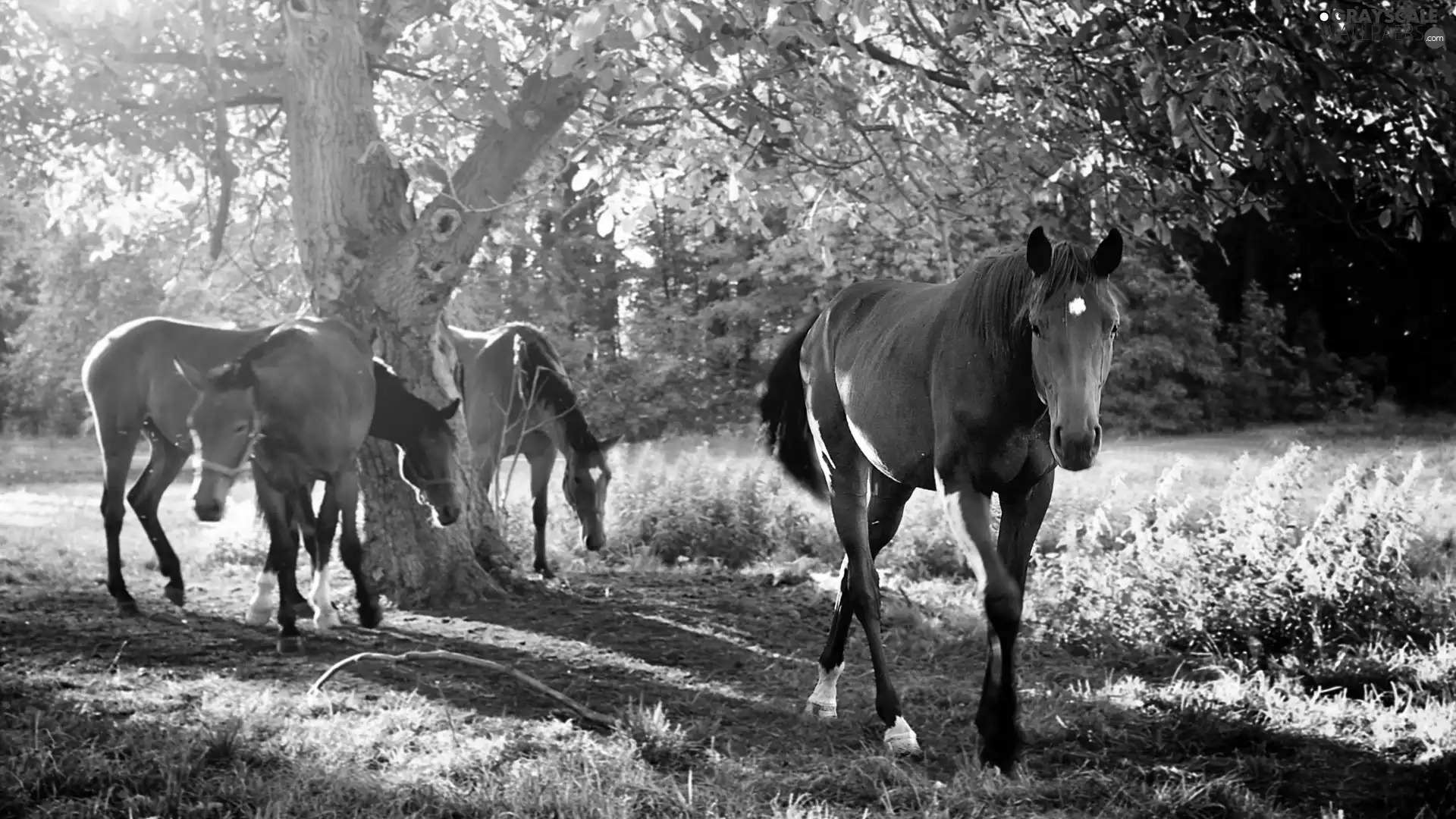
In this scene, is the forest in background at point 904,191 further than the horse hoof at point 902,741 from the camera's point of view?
Yes

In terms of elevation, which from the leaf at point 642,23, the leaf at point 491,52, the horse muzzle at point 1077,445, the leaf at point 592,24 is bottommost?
the horse muzzle at point 1077,445

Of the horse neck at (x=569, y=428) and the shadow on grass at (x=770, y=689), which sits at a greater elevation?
the horse neck at (x=569, y=428)

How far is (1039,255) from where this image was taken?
3154 millimetres

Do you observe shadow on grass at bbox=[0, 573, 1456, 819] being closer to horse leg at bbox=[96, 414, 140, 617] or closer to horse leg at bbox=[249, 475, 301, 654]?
horse leg at bbox=[249, 475, 301, 654]

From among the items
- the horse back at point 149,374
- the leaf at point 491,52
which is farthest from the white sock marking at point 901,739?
the horse back at point 149,374

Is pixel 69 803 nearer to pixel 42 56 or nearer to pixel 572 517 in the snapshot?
pixel 42 56

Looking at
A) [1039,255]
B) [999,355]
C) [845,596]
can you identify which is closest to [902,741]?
[845,596]

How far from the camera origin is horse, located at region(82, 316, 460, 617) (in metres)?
6.95

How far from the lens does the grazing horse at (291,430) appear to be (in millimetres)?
5844

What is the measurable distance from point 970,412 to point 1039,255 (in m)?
0.70

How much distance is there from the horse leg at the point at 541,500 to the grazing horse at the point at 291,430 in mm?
2426

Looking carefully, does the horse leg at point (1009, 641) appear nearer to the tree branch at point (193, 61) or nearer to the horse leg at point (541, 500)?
the horse leg at point (541, 500)

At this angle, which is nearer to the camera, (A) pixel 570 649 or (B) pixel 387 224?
(A) pixel 570 649

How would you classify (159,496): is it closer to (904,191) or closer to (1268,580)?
(904,191)
